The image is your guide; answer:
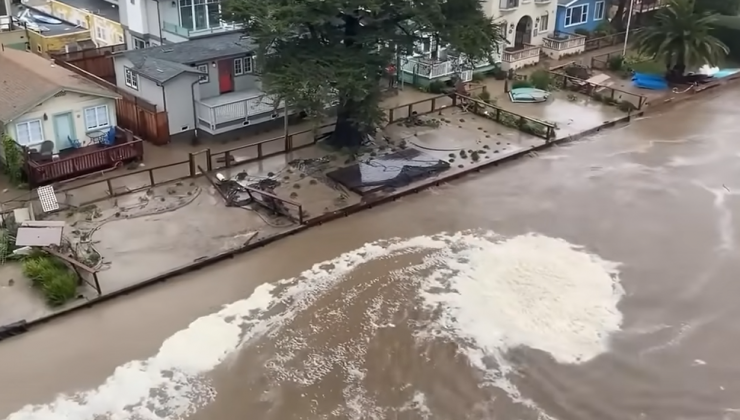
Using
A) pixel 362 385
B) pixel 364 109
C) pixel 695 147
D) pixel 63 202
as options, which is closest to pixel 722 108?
pixel 695 147

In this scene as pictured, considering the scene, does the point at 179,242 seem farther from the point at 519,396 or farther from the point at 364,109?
the point at 519,396

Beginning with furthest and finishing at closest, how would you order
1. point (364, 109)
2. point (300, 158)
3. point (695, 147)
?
point (695, 147)
point (300, 158)
point (364, 109)

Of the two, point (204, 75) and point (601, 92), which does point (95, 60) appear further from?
point (601, 92)

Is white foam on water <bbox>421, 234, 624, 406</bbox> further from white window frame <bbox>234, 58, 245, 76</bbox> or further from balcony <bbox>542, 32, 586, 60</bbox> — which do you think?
balcony <bbox>542, 32, 586, 60</bbox>

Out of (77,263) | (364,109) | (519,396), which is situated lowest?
(519,396)

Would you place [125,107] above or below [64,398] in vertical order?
above

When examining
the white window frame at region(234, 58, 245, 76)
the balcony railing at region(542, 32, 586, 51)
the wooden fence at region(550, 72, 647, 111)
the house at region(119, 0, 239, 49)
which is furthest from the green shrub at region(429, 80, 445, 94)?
the balcony railing at region(542, 32, 586, 51)

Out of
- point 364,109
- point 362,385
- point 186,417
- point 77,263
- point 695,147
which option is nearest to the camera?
point 186,417
